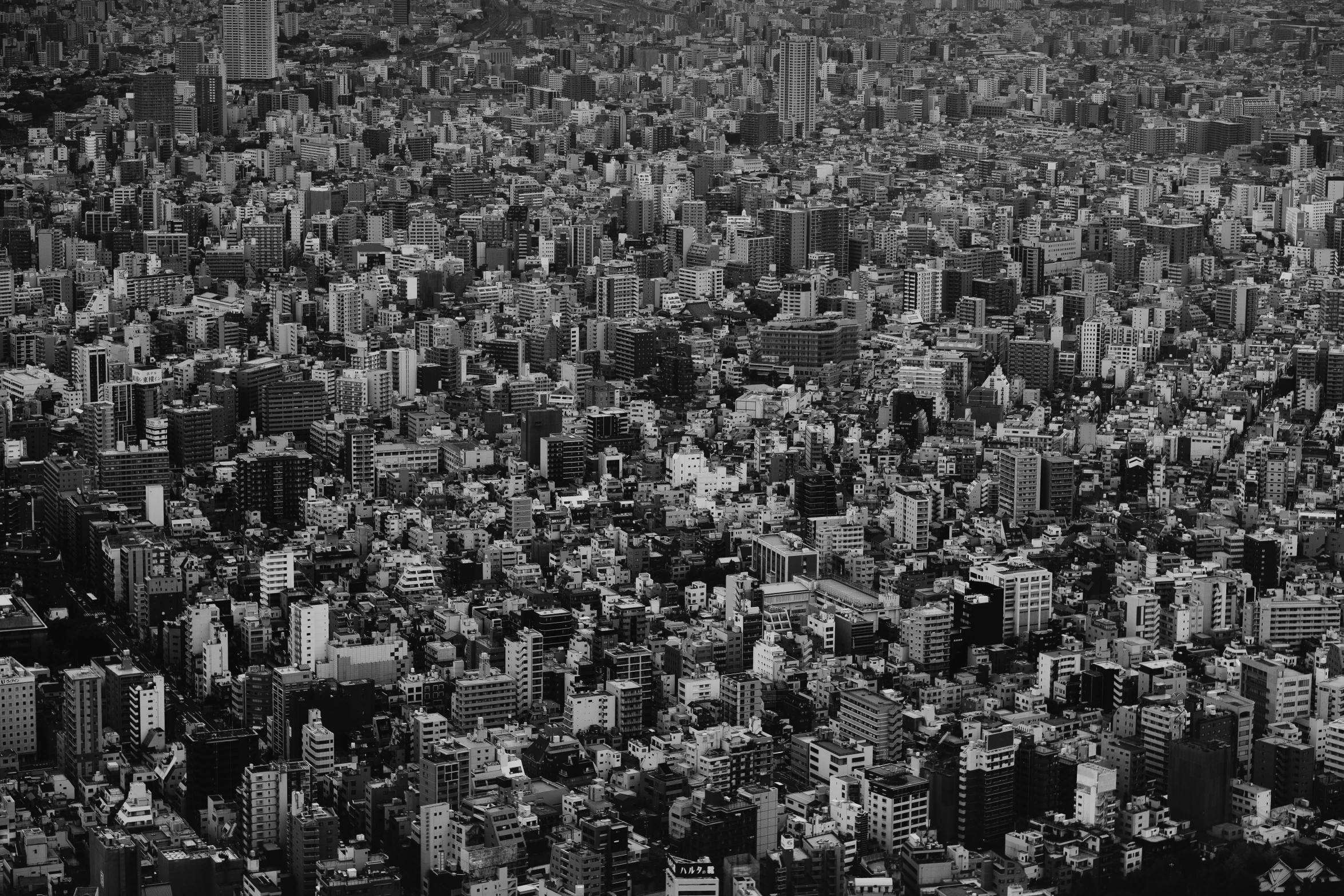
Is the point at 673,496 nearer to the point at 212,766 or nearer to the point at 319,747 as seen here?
the point at 319,747

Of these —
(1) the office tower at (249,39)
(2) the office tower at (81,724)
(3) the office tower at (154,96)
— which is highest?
(1) the office tower at (249,39)

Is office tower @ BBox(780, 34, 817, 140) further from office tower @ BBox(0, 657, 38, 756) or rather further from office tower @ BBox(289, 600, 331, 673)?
office tower @ BBox(0, 657, 38, 756)

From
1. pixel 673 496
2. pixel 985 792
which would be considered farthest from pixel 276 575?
pixel 985 792

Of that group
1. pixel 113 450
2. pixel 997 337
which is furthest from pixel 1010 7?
pixel 113 450

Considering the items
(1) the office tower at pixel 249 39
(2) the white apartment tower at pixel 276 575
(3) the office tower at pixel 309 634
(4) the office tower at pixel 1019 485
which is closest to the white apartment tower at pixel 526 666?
(3) the office tower at pixel 309 634

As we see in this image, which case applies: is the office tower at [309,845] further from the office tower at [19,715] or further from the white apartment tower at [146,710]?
the office tower at [19,715]

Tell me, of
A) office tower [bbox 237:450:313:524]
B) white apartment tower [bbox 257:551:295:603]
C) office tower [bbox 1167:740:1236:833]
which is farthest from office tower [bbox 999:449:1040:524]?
office tower [bbox 1167:740:1236:833]

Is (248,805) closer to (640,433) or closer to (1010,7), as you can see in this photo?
(640,433)

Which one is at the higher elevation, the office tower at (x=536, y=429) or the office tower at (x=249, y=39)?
the office tower at (x=249, y=39)
